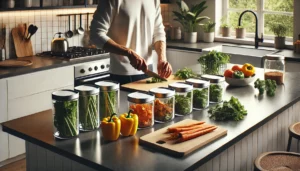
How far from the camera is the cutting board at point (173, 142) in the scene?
210 cm

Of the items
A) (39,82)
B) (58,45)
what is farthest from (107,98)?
(58,45)

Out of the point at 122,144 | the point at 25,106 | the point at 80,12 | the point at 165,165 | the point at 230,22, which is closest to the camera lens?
the point at 165,165

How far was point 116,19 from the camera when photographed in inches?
135

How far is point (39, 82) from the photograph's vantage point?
4.46 m

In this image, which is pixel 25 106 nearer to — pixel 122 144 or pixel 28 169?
pixel 28 169

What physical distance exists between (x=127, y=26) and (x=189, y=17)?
260 cm

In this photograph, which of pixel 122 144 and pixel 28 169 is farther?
pixel 28 169

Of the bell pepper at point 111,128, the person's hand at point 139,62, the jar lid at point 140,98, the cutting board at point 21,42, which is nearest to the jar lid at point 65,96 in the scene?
the bell pepper at point 111,128

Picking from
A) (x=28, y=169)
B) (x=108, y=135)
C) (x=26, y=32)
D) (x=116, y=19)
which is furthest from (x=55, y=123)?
(x=26, y=32)

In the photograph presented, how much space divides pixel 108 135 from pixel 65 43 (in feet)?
10.1

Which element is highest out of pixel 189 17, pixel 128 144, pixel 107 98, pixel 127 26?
pixel 189 17

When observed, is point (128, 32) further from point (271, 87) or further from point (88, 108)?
point (88, 108)

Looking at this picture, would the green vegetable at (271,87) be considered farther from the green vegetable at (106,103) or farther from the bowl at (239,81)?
the green vegetable at (106,103)

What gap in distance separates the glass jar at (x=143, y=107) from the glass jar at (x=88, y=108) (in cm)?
19
